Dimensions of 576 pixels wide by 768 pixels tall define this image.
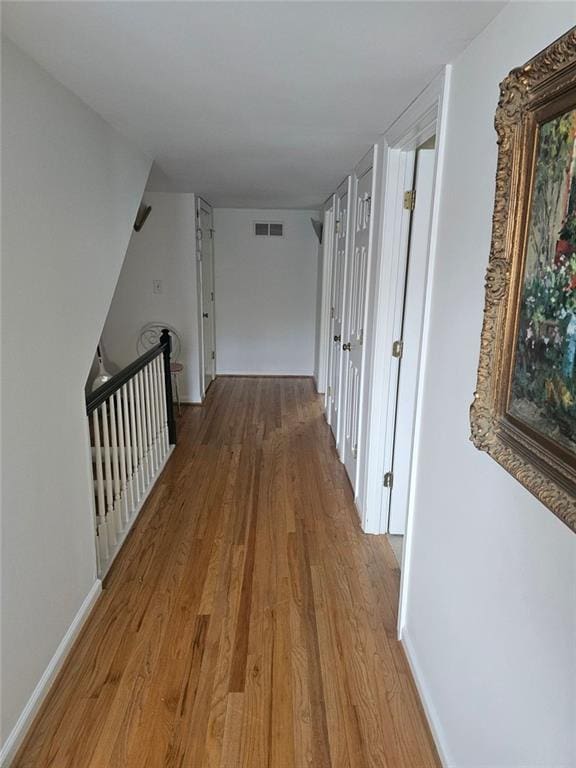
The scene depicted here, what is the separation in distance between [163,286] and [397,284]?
2.93m

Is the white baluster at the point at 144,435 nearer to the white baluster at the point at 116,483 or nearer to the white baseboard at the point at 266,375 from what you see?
the white baluster at the point at 116,483

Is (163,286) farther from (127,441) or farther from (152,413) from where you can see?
(127,441)

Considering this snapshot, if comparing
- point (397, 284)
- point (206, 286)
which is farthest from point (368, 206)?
point (206, 286)

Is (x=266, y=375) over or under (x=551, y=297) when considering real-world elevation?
under

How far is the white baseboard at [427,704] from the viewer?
4.75 feet

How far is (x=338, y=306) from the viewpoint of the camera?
4094 mm

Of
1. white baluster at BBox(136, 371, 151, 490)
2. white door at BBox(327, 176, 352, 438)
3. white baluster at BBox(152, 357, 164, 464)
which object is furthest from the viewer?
white door at BBox(327, 176, 352, 438)

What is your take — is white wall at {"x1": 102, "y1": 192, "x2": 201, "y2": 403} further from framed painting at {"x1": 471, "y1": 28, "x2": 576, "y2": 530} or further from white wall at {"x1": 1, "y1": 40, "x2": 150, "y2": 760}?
framed painting at {"x1": 471, "y1": 28, "x2": 576, "y2": 530}

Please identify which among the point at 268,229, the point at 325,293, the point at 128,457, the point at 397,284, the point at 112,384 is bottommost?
the point at 128,457

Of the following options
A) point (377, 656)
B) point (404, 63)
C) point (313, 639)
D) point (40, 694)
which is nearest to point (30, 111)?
point (404, 63)

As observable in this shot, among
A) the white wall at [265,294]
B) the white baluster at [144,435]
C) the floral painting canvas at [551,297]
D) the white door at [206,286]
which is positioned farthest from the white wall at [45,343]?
the white wall at [265,294]

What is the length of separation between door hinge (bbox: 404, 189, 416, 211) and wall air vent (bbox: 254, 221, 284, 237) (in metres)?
3.76

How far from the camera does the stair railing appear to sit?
238 centimetres

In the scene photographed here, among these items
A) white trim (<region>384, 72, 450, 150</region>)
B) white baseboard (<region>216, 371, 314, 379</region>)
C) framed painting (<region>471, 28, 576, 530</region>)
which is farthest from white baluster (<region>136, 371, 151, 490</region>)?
white baseboard (<region>216, 371, 314, 379</region>)
